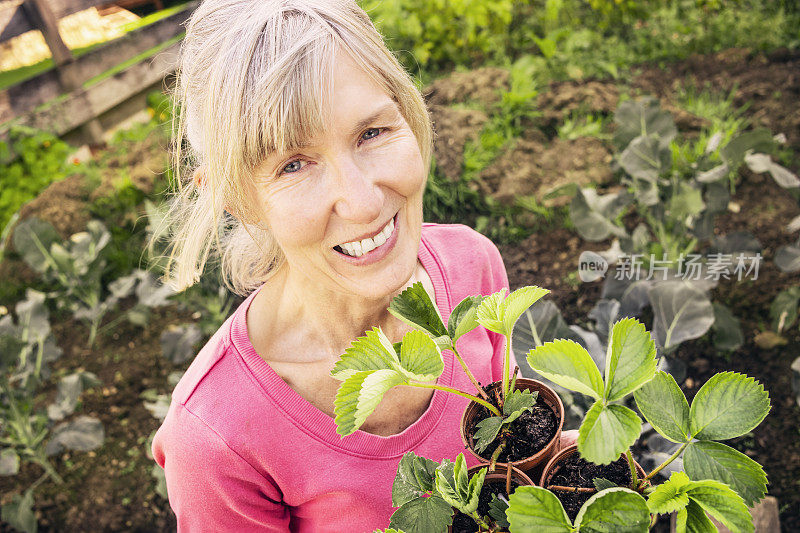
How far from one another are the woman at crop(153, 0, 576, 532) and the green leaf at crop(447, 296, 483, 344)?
0.36 metres

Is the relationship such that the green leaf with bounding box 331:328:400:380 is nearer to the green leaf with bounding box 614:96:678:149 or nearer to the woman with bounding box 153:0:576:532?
the woman with bounding box 153:0:576:532

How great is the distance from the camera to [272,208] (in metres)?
1.07

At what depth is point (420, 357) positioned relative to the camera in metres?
0.59

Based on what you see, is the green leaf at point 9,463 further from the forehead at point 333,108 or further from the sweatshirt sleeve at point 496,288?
the forehead at point 333,108

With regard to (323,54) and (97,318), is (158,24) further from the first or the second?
(323,54)

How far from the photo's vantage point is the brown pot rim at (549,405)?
660mm

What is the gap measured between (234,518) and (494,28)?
4.12 m

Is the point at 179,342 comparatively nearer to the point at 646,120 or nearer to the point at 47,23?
the point at 646,120

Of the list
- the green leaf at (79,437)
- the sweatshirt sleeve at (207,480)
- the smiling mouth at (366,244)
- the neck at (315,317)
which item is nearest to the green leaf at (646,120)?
the neck at (315,317)

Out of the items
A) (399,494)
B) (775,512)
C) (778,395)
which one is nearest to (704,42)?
(778,395)

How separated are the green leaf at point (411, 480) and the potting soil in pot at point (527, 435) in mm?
66

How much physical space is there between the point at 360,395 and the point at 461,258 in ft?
3.22

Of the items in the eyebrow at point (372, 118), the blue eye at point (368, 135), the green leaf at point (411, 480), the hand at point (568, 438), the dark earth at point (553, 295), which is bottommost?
the dark earth at point (553, 295)

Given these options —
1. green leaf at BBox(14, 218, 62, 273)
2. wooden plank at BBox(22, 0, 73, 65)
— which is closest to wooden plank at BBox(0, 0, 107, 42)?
wooden plank at BBox(22, 0, 73, 65)
